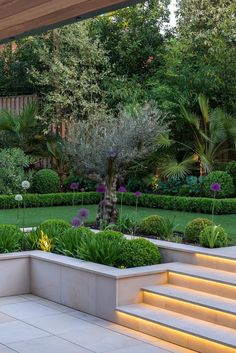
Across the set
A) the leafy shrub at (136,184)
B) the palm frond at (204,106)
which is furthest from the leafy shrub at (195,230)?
the leafy shrub at (136,184)

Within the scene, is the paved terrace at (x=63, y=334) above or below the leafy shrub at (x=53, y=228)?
below

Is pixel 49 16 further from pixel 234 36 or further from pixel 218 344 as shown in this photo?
pixel 234 36

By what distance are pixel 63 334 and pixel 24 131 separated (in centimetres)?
976

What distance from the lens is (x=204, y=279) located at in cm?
561

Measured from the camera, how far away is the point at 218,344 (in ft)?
14.7

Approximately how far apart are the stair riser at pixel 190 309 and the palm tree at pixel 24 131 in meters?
9.00

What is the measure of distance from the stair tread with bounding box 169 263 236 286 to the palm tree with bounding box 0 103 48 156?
8616mm

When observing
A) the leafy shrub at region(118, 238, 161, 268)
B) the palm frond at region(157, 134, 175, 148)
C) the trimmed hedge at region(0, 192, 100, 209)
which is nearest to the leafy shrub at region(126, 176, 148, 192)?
the trimmed hedge at region(0, 192, 100, 209)

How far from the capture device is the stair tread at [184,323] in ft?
15.0

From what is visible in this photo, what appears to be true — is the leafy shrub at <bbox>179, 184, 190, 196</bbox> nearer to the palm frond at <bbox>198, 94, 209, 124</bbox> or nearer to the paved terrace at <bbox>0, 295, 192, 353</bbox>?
the palm frond at <bbox>198, 94, 209, 124</bbox>

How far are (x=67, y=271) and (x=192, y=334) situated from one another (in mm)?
1807

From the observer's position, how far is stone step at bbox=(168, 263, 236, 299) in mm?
5387

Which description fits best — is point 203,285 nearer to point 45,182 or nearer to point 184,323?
point 184,323

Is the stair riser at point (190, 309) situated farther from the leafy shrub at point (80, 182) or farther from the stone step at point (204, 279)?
the leafy shrub at point (80, 182)
